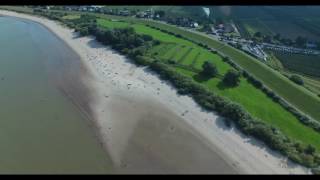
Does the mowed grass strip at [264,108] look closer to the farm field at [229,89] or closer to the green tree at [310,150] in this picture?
the farm field at [229,89]

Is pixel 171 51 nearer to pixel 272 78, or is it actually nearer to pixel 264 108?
pixel 272 78

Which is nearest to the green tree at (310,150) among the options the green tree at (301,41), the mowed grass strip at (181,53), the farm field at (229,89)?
the farm field at (229,89)

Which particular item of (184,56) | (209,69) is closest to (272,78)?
(209,69)

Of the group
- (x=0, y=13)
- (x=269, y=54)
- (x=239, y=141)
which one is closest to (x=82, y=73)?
(x=239, y=141)

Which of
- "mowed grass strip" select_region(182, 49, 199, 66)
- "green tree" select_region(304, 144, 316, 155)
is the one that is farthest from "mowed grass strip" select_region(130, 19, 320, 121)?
"green tree" select_region(304, 144, 316, 155)

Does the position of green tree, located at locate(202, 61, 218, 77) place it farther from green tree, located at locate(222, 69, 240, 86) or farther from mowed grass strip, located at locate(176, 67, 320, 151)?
green tree, located at locate(222, 69, 240, 86)

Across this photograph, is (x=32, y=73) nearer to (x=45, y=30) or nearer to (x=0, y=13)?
(x=45, y=30)
